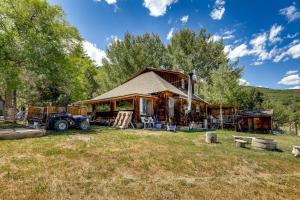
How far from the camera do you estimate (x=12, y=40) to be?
13.3m

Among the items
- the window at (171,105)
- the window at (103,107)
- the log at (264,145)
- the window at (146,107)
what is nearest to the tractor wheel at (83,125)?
the window at (146,107)

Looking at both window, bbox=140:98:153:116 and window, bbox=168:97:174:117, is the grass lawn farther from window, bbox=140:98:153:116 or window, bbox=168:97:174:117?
window, bbox=168:97:174:117

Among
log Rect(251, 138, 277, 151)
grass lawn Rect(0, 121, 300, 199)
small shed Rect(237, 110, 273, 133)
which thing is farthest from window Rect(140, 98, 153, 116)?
small shed Rect(237, 110, 273, 133)

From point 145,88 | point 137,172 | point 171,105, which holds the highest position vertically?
point 145,88

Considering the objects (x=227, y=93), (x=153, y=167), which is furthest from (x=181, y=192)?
(x=227, y=93)

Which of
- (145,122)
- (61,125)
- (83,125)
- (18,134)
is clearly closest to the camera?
(18,134)

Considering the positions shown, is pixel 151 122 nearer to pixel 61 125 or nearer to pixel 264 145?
pixel 61 125

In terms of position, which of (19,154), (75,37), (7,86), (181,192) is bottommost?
(181,192)

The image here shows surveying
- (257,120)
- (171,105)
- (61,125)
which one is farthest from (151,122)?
(257,120)

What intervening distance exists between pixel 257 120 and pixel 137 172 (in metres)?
26.2

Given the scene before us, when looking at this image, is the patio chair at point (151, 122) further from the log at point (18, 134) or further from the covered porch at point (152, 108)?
the log at point (18, 134)

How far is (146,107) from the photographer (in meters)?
17.7

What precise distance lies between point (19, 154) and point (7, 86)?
343 inches

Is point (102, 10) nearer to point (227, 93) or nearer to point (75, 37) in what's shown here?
point (75, 37)
